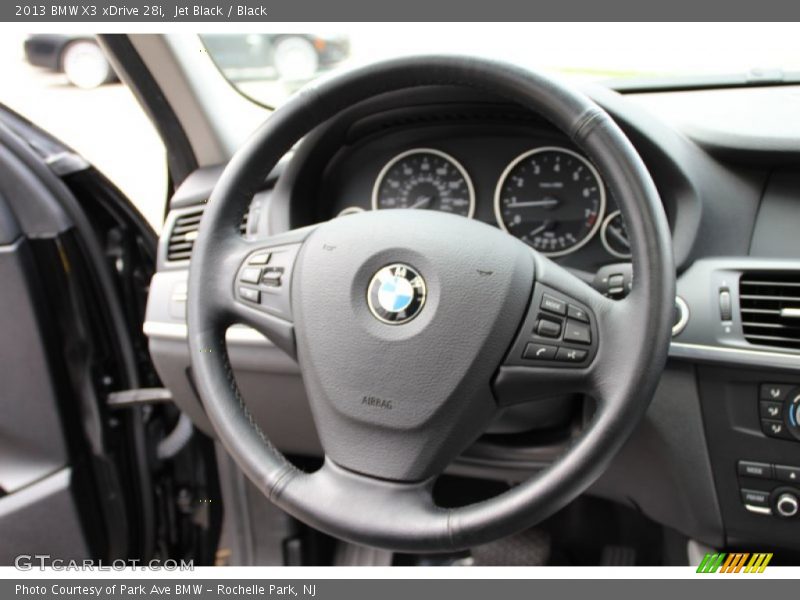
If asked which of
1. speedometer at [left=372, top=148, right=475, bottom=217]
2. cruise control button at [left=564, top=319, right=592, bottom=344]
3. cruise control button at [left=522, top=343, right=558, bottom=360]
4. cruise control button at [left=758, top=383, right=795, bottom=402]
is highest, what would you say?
speedometer at [left=372, top=148, right=475, bottom=217]

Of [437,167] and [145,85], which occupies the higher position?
[145,85]

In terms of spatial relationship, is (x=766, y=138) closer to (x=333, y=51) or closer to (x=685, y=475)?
(x=685, y=475)

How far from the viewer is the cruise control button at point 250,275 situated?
93 cm

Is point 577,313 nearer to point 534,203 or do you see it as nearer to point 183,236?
point 534,203

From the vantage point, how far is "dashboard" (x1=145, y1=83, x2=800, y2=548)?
98 cm

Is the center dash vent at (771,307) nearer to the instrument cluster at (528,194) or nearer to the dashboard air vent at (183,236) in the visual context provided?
the instrument cluster at (528,194)

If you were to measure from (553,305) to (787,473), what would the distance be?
1.57ft

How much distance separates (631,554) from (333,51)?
1.26 m

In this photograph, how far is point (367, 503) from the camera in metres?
0.82

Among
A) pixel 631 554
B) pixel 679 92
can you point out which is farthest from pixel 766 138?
pixel 631 554

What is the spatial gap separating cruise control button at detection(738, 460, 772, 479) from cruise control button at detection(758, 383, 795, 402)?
0.11m

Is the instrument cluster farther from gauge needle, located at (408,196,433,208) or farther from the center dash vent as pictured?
the center dash vent

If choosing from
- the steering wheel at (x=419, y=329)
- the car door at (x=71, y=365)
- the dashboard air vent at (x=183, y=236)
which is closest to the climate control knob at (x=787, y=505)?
the steering wheel at (x=419, y=329)

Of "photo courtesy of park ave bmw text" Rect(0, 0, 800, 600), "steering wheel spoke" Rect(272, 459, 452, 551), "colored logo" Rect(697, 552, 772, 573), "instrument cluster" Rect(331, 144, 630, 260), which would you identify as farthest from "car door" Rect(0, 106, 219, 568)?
"colored logo" Rect(697, 552, 772, 573)
